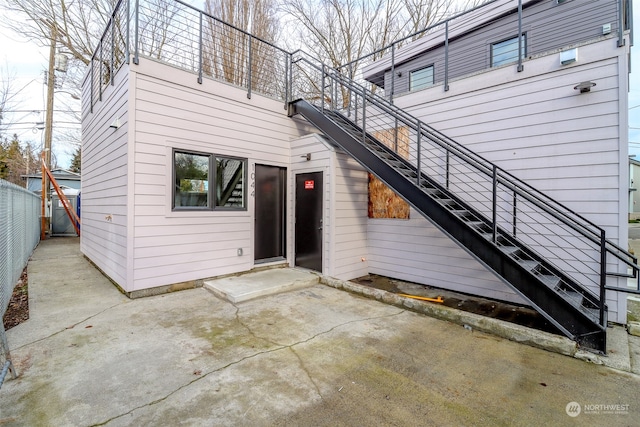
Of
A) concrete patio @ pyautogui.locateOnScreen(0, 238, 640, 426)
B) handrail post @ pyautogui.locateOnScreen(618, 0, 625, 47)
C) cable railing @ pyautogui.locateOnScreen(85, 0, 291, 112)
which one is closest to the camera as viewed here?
concrete patio @ pyautogui.locateOnScreen(0, 238, 640, 426)

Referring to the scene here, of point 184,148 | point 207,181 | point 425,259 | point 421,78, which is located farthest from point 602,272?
point 421,78

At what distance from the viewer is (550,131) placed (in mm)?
4078

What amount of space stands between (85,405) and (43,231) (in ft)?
42.0

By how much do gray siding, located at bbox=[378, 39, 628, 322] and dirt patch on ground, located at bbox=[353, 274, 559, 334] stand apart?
21 centimetres

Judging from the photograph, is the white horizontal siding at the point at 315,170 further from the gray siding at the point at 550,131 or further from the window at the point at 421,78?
the window at the point at 421,78

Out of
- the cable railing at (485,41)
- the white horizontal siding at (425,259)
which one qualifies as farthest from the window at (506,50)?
the white horizontal siding at (425,259)

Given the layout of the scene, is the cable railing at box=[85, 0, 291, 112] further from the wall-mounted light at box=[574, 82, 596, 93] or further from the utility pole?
the wall-mounted light at box=[574, 82, 596, 93]

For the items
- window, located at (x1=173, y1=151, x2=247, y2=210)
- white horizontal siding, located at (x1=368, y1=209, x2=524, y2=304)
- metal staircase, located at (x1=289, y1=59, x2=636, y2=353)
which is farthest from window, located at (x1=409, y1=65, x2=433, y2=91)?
window, located at (x1=173, y1=151, x2=247, y2=210)

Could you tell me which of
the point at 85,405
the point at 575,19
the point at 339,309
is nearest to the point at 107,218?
the point at 85,405

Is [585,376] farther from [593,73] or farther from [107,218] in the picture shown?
→ [107,218]

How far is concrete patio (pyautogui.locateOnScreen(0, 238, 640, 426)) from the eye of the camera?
6.61 ft

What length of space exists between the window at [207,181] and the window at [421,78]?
21.6ft

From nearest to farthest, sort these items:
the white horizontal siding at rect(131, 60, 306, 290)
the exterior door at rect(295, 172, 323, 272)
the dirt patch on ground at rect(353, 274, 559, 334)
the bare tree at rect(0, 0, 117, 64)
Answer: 1. the dirt patch on ground at rect(353, 274, 559, 334)
2. the white horizontal siding at rect(131, 60, 306, 290)
3. the exterior door at rect(295, 172, 323, 272)
4. the bare tree at rect(0, 0, 117, 64)

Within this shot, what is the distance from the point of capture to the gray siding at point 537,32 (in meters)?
6.68
